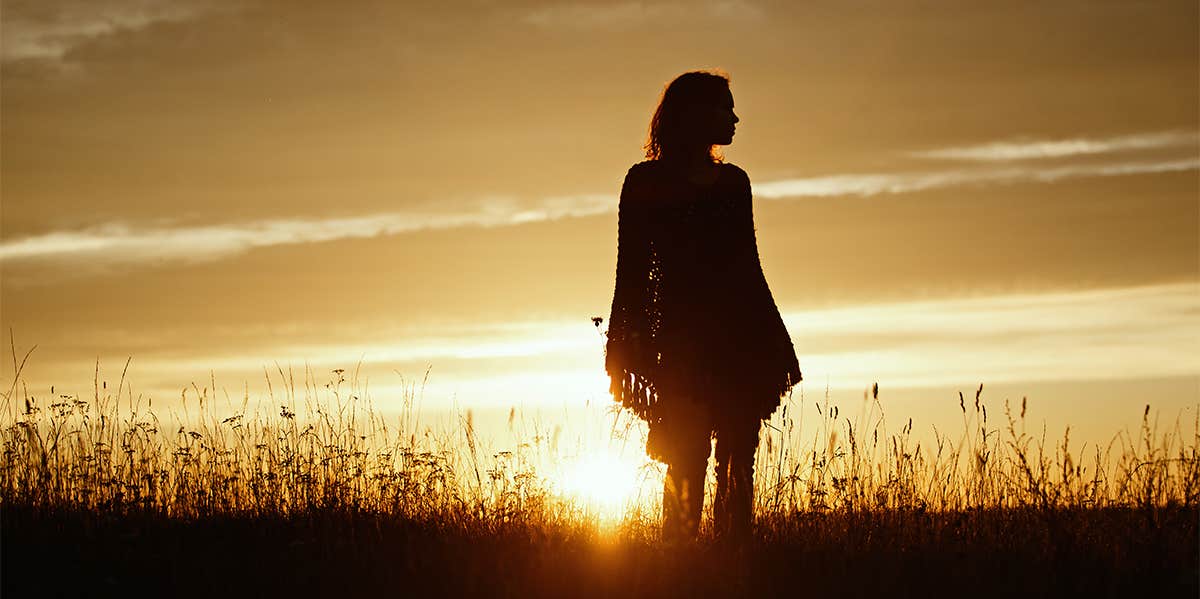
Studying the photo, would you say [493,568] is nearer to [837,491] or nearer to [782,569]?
[782,569]

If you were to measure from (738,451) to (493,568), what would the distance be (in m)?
1.33

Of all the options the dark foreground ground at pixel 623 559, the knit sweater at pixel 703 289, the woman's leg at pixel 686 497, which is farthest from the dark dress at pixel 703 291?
the dark foreground ground at pixel 623 559

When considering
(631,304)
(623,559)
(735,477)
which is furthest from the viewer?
(631,304)

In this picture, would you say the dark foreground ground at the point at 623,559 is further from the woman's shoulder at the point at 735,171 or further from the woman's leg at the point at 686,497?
the woman's shoulder at the point at 735,171

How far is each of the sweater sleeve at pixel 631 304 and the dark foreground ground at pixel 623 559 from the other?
85 centimetres

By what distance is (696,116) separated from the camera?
569 cm

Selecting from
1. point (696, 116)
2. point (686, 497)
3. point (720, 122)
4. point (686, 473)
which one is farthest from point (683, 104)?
point (686, 497)

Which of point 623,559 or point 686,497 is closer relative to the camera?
point 623,559

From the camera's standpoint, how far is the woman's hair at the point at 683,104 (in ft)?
18.7

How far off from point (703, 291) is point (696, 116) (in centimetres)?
87

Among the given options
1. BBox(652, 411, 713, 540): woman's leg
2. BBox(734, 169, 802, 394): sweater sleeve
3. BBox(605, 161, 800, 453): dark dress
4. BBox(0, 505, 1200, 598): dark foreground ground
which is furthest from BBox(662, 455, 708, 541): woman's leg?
BBox(734, 169, 802, 394): sweater sleeve

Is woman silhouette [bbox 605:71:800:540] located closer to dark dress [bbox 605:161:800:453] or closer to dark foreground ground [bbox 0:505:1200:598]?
dark dress [bbox 605:161:800:453]

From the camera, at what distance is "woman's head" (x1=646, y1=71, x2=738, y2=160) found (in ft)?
18.7

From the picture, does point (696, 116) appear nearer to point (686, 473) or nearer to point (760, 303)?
point (760, 303)
